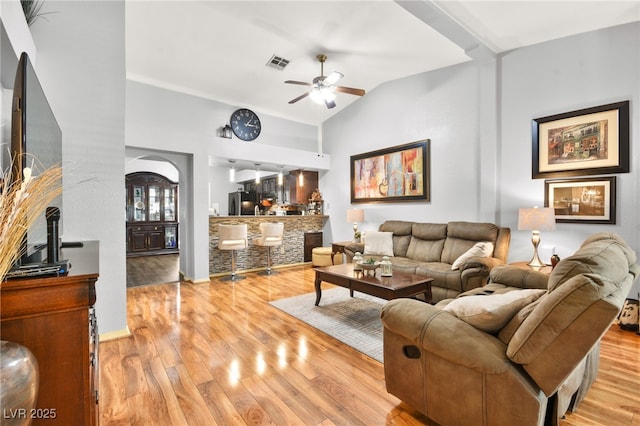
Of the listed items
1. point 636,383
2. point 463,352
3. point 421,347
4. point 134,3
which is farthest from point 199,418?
point 134,3

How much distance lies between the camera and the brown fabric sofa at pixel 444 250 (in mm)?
3492

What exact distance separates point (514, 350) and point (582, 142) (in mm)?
3363

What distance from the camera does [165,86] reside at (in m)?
4.87

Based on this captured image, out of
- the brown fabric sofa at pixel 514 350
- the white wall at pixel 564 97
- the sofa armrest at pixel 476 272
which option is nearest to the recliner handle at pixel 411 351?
the brown fabric sofa at pixel 514 350

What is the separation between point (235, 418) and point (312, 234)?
5.09m

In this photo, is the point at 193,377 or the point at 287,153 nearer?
the point at 193,377

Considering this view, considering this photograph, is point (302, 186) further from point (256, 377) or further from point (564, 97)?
point (256, 377)

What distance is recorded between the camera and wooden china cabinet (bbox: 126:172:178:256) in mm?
8133

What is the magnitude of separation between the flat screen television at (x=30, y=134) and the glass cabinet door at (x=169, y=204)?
715 cm

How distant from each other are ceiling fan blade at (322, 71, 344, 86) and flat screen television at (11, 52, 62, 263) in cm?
289

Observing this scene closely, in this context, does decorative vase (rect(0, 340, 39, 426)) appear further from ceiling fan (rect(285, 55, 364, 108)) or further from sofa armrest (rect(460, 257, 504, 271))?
sofa armrest (rect(460, 257, 504, 271))

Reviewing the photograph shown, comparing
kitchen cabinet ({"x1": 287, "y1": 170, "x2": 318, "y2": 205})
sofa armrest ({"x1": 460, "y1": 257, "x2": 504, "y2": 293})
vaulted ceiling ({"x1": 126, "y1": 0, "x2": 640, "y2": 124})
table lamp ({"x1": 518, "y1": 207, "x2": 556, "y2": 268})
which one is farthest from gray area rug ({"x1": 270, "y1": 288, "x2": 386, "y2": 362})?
vaulted ceiling ({"x1": 126, "y1": 0, "x2": 640, "y2": 124})

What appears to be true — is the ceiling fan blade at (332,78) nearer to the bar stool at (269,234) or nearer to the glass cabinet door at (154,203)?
the bar stool at (269,234)

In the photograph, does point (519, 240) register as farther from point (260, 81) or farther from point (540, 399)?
point (260, 81)
